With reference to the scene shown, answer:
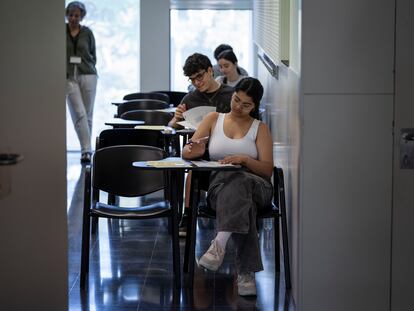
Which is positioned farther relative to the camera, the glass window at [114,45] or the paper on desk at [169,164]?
the glass window at [114,45]

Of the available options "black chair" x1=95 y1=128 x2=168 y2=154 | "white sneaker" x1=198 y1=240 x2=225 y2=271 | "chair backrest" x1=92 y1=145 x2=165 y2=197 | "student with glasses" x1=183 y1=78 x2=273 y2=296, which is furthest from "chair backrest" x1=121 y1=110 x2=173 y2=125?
"white sneaker" x1=198 y1=240 x2=225 y2=271

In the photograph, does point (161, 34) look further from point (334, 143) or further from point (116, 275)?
point (334, 143)

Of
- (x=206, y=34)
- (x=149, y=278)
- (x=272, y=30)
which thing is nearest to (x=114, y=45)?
(x=206, y=34)

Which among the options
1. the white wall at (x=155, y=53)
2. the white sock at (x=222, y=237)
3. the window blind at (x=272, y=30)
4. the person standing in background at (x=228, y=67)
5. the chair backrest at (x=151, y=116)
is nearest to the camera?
the white sock at (x=222, y=237)

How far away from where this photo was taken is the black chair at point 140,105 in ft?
31.1

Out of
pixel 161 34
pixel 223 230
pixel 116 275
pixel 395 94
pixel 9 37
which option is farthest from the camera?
pixel 161 34

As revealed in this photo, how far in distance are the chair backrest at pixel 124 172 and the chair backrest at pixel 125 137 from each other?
37.8 inches

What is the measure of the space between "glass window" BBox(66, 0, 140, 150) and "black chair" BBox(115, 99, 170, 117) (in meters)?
3.42

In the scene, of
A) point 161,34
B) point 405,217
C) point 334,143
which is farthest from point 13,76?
point 161,34

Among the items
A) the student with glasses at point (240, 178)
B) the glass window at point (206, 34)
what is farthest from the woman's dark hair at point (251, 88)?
the glass window at point (206, 34)

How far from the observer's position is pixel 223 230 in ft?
18.2

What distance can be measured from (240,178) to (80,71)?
5.84 m

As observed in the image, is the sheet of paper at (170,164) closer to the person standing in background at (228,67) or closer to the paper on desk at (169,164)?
the paper on desk at (169,164)

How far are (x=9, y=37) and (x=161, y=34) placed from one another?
355 inches
